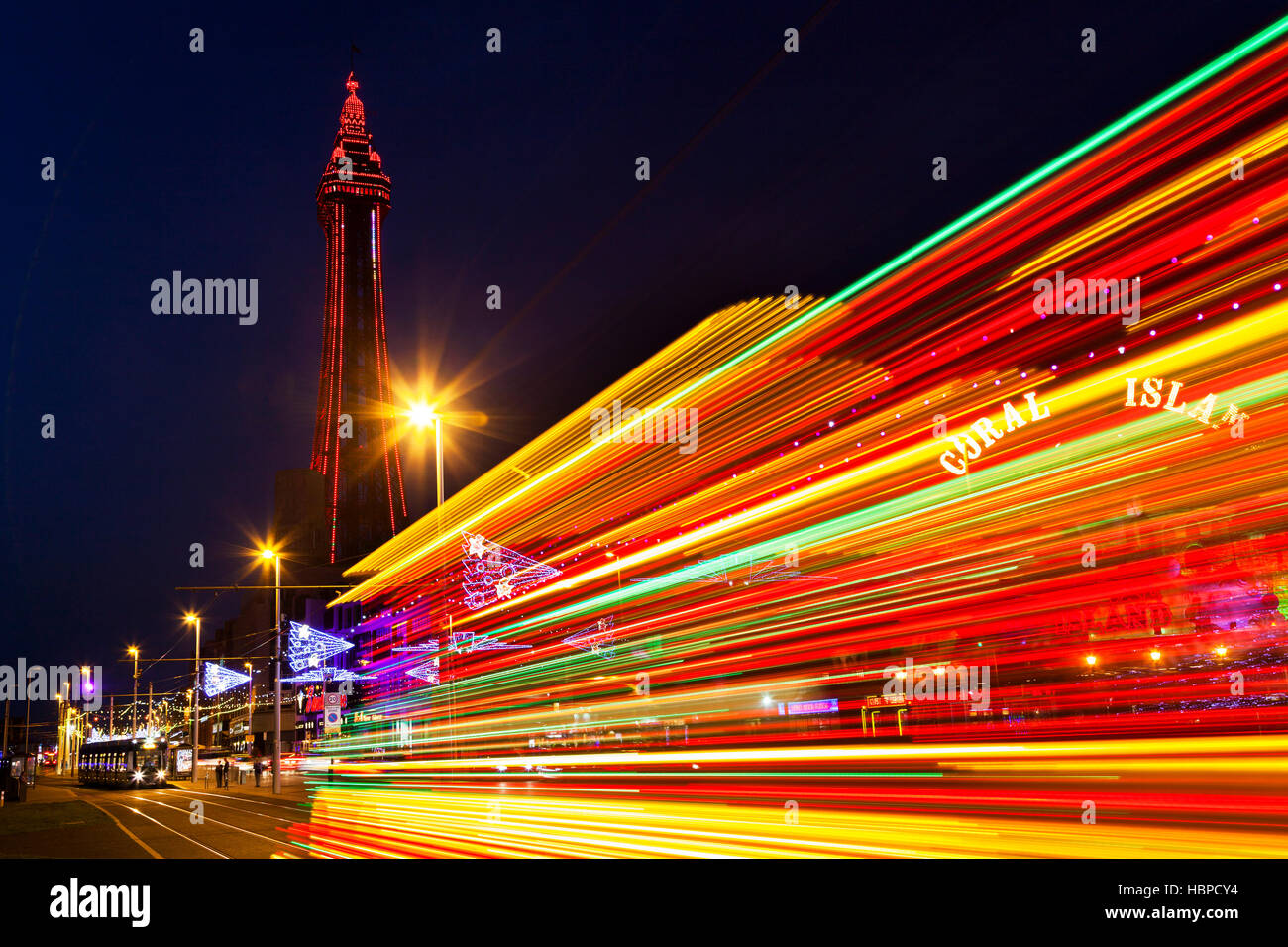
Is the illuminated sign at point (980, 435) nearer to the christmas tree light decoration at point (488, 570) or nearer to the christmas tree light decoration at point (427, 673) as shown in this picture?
the christmas tree light decoration at point (488, 570)

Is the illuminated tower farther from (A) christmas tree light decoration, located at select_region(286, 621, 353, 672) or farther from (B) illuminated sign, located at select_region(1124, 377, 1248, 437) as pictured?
(B) illuminated sign, located at select_region(1124, 377, 1248, 437)

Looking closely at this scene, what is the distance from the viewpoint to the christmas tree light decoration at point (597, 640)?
26188 mm

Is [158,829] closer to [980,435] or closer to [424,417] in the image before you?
[424,417]

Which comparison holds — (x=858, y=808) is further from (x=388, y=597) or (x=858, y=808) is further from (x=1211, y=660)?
(x=388, y=597)

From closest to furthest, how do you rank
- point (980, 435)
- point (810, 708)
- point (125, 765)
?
1. point (980, 435)
2. point (810, 708)
3. point (125, 765)

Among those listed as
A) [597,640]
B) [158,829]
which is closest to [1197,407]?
Result: [597,640]

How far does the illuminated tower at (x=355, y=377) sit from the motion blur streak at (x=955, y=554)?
95539 mm

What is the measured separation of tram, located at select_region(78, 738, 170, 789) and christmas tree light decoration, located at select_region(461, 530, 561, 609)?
42.9 m

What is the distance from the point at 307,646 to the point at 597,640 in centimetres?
2009

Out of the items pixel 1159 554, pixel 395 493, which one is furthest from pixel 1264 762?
pixel 395 493

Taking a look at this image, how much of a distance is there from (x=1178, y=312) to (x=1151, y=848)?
40.1 ft

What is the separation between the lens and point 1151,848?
894 centimetres

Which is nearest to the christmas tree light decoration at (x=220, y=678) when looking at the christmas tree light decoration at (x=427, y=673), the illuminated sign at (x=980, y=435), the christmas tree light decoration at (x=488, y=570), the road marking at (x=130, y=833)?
the road marking at (x=130, y=833)

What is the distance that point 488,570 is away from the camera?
77.9ft
